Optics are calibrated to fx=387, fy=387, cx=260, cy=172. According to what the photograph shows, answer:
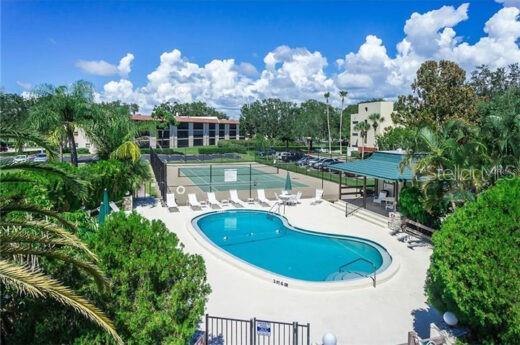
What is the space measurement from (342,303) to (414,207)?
8.10 m

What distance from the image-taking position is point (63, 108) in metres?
19.3

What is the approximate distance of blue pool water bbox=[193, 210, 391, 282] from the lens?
578 inches

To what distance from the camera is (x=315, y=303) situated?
10.8 m

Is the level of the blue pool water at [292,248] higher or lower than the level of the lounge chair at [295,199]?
lower

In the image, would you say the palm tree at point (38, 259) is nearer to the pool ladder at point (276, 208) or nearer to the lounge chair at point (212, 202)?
the pool ladder at point (276, 208)

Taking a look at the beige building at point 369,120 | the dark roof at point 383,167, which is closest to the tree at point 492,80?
the beige building at point 369,120

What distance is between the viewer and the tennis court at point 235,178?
30.2 m

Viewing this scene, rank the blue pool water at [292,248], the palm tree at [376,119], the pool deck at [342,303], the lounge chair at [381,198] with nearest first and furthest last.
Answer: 1. the pool deck at [342,303]
2. the blue pool water at [292,248]
3. the lounge chair at [381,198]
4. the palm tree at [376,119]

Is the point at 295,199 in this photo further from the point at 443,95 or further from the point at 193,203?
the point at 443,95

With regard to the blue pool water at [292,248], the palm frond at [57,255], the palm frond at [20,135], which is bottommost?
the blue pool water at [292,248]

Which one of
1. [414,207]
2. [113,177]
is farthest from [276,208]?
[113,177]

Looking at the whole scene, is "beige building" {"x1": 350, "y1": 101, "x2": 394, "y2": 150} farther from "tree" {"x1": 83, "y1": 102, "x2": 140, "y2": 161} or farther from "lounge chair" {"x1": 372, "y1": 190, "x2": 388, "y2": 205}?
"tree" {"x1": 83, "y1": 102, "x2": 140, "y2": 161}

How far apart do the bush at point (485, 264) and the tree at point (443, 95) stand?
24.5m

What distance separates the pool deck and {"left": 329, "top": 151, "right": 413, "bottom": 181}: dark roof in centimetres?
512
